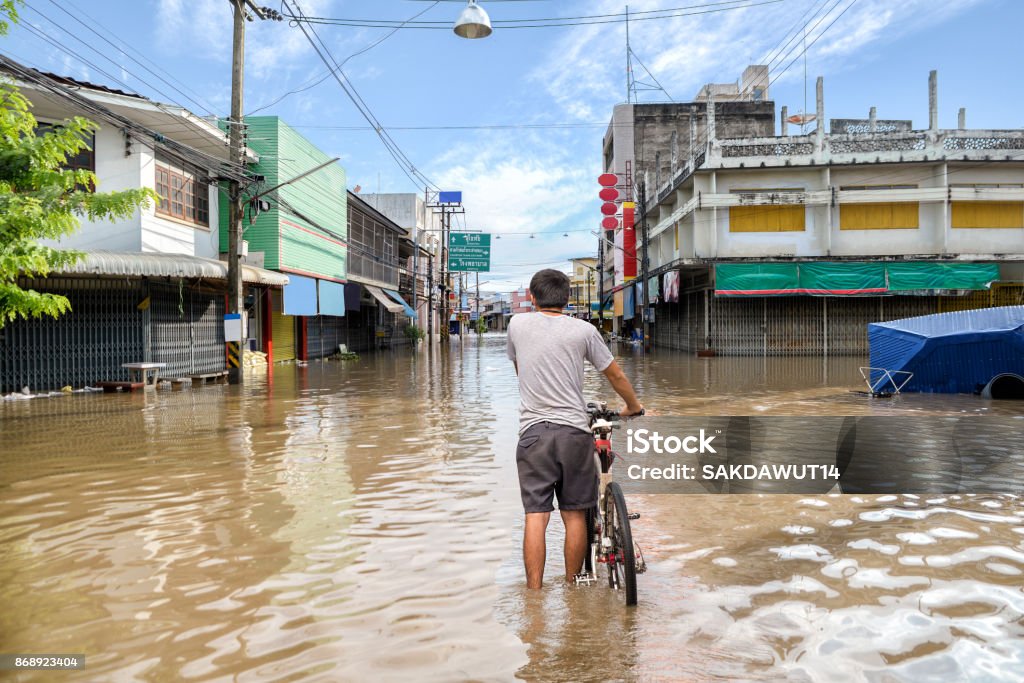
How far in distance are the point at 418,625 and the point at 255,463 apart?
5.08m

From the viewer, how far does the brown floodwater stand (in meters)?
3.47

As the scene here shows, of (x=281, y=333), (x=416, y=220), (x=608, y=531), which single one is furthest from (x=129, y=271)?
(x=416, y=220)

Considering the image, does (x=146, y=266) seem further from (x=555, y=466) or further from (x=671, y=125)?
(x=671, y=125)

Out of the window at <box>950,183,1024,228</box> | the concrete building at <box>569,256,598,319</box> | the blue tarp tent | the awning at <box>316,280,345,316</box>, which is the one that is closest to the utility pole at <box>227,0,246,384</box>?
the awning at <box>316,280,345,316</box>

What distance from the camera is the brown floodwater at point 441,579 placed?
11.4 ft

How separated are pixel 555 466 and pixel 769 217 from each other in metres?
29.0

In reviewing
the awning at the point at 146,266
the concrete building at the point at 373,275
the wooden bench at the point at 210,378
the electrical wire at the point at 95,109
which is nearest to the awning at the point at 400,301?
the concrete building at the point at 373,275

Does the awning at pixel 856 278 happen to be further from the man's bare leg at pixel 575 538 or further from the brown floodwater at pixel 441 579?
the man's bare leg at pixel 575 538

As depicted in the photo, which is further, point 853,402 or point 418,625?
point 853,402

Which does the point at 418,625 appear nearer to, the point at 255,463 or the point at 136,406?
the point at 255,463

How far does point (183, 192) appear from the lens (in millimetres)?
20516

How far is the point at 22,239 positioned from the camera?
28.3ft

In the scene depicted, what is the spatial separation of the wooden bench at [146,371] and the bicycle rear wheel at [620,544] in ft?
50.4

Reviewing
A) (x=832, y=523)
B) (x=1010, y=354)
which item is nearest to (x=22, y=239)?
(x=832, y=523)
